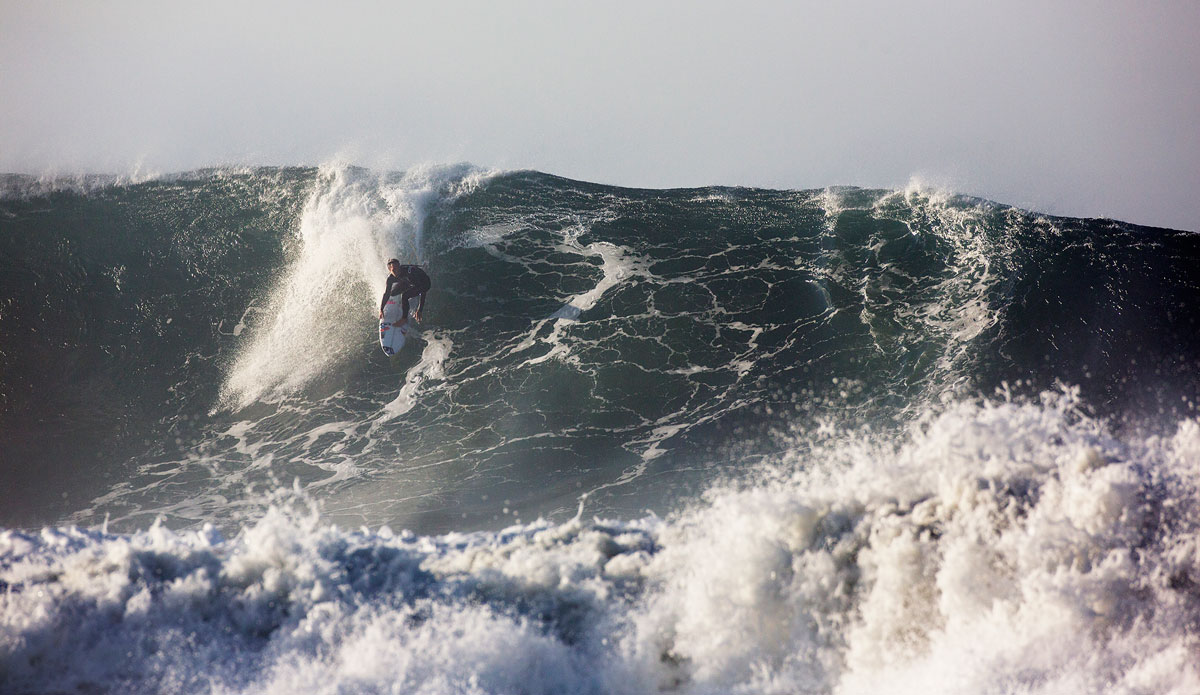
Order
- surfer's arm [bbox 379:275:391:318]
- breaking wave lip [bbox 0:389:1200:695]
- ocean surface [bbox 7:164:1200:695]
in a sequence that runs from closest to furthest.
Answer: breaking wave lip [bbox 0:389:1200:695]
ocean surface [bbox 7:164:1200:695]
surfer's arm [bbox 379:275:391:318]

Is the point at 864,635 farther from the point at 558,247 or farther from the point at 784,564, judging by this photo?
the point at 558,247

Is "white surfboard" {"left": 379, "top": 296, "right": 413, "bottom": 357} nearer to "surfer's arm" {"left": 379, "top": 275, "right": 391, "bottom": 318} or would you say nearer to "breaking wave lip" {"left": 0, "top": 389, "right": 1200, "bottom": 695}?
"surfer's arm" {"left": 379, "top": 275, "right": 391, "bottom": 318}

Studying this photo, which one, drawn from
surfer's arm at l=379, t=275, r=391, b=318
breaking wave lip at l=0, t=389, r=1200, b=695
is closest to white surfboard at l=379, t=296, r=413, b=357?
surfer's arm at l=379, t=275, r=391, b=318

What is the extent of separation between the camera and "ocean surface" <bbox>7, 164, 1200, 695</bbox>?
3.62 meters

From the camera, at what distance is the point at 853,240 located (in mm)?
10016

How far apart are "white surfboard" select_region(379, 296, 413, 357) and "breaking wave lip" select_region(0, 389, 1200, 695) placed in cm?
473

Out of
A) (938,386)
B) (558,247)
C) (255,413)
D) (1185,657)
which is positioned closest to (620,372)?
(558,247)

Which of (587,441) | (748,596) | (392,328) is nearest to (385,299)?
(392,328)

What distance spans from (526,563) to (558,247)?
630cm

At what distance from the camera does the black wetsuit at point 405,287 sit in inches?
368

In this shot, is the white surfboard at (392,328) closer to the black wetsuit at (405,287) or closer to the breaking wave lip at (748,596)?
the black wetsuit at (405,287)

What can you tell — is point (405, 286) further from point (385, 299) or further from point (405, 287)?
point (385, 299)

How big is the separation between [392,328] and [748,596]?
6468mm

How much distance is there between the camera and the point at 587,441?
28.1ft
